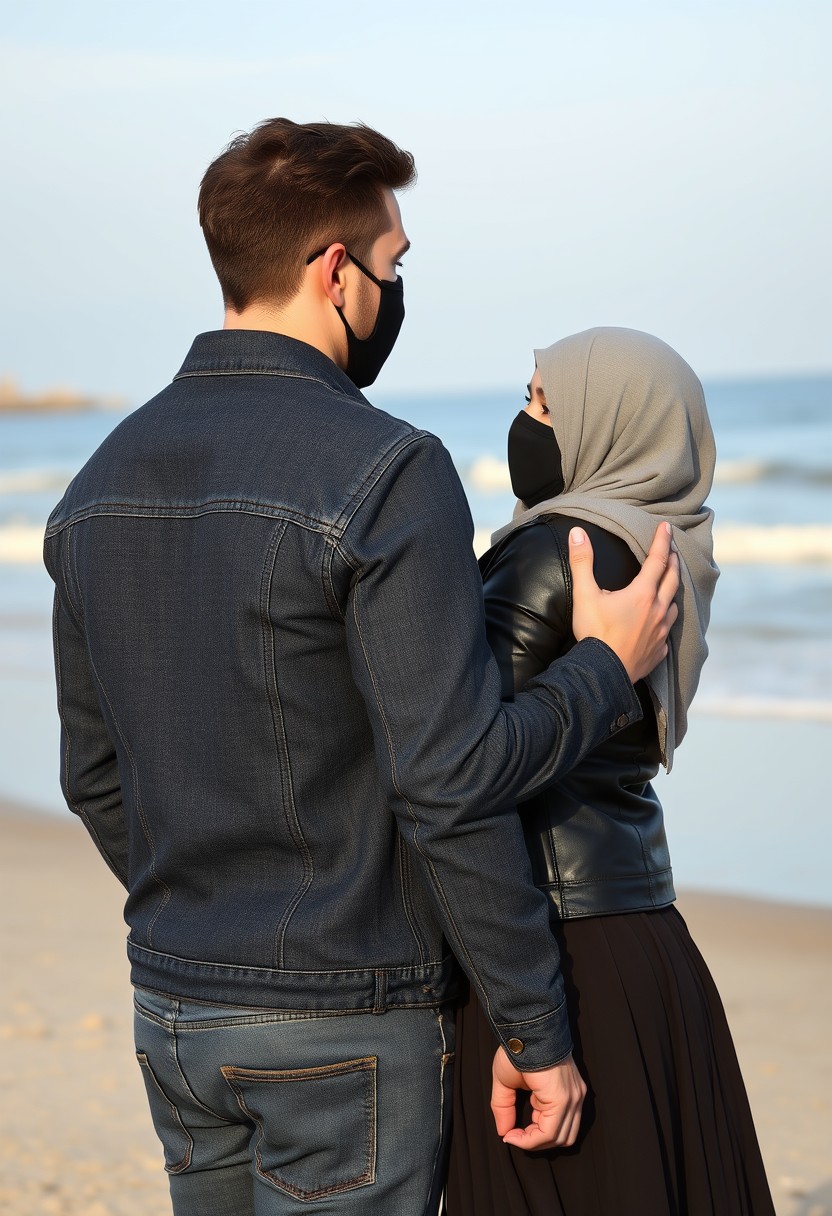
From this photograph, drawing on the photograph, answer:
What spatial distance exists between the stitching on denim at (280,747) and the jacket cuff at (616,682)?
1.33ft

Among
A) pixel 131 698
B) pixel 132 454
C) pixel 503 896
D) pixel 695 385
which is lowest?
pixel 503 896

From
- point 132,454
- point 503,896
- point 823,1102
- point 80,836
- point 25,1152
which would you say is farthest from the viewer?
point 80,836

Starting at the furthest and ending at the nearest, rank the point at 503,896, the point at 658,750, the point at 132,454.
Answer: the point at 658,750
the point at 132,454
the point at 503,896

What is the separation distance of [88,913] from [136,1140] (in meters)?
1.95

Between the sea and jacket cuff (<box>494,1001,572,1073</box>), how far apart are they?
13.2 feet

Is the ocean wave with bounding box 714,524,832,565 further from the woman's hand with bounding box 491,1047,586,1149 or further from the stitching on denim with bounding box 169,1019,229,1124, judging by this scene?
the stitching on denim with bounding box 169,1019,229,1124

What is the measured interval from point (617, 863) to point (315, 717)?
556 mm

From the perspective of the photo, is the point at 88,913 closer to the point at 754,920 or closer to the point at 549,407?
the point at 754,920

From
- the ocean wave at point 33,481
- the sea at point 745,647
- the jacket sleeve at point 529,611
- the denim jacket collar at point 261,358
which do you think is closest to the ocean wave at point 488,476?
the sea at point 745,647

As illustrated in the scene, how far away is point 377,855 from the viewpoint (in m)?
1.69

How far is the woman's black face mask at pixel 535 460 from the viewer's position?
2.11 metres

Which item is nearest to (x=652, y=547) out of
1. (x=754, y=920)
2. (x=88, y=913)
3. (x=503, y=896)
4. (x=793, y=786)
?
(x=503, y=896)

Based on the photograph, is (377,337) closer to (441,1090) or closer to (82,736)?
(82,736)

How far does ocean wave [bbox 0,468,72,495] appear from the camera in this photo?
91.2 feet
